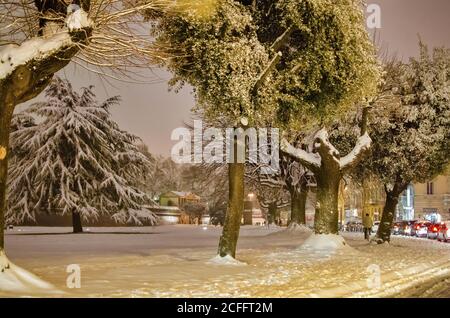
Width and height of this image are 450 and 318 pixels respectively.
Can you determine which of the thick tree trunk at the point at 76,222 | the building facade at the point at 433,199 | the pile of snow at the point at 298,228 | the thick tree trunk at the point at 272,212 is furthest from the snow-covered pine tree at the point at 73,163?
the building facade at the point at 433,199

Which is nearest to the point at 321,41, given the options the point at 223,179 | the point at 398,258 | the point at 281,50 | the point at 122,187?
the point at 281,50

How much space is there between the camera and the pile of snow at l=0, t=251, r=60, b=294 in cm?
1070

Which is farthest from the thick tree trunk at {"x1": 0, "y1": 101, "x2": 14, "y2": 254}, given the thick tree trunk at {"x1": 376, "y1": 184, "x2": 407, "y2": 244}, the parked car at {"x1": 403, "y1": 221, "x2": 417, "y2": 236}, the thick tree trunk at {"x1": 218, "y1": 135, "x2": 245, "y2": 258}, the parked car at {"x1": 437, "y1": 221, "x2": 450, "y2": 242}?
the parked car at {"x1": 403, "y1": 221, "x2": 417, "y2": 236}

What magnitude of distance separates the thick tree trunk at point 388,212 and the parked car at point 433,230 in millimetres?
12516

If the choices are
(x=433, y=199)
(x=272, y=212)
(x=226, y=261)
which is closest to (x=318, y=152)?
(x=226, y=261)

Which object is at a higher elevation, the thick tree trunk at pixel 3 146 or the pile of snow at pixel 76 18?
the pile of snow at pixel 76 18

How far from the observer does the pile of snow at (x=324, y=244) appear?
73.6 ft

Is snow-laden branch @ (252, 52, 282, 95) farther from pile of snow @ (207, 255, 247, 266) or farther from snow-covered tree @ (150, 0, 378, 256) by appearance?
pile of snow @ (207, 255, 247, 266)

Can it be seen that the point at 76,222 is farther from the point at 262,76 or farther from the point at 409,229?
the point at 409,229

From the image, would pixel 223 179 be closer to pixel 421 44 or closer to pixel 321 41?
pixel 421 44

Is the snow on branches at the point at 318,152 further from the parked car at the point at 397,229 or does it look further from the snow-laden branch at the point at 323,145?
the parked car at the point at 397,229

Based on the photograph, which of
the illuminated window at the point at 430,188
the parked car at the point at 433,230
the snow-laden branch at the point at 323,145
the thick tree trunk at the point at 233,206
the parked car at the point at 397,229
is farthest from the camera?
the illuminated window at the point at 430,188

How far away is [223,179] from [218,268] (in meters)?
34.0
